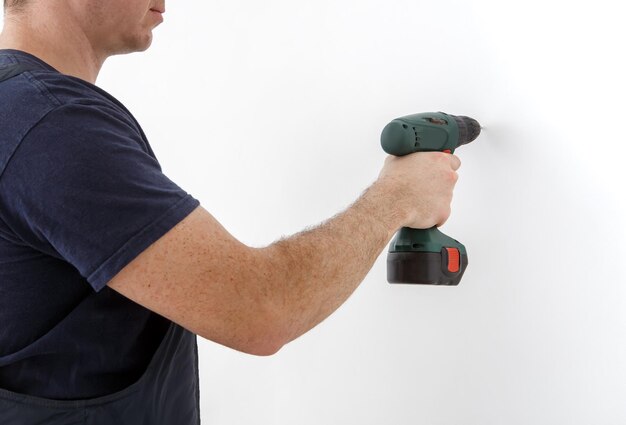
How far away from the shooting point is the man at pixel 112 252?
74 cm

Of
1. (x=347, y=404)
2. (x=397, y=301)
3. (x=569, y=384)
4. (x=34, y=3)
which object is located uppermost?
(x=34, y=3)

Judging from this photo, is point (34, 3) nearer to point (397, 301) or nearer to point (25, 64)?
point (25, 64)

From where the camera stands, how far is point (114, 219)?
740mm

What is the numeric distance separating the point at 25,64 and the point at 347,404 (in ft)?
3.31

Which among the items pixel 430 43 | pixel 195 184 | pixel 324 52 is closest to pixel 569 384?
pixel 430 43

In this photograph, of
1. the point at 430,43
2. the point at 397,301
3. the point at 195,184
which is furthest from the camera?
the point at 195,184

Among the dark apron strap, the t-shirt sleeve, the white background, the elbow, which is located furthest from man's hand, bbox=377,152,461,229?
the dark apron strap

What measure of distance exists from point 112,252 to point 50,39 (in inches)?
15.4

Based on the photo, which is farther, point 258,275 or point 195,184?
point 195,184

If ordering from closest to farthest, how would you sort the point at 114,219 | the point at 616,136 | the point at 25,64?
the point at 114,219 < the point at 25,64 < the point at 616,136

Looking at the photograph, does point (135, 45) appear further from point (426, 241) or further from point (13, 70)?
point (426, 241)

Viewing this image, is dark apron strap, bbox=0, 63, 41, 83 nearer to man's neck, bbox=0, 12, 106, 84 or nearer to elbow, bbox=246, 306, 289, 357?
man's neck, bbox=0, 12, 106, 84

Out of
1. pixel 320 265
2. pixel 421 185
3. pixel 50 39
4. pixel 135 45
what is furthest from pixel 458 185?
pixel 50 39

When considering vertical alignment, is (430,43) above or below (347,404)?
above
